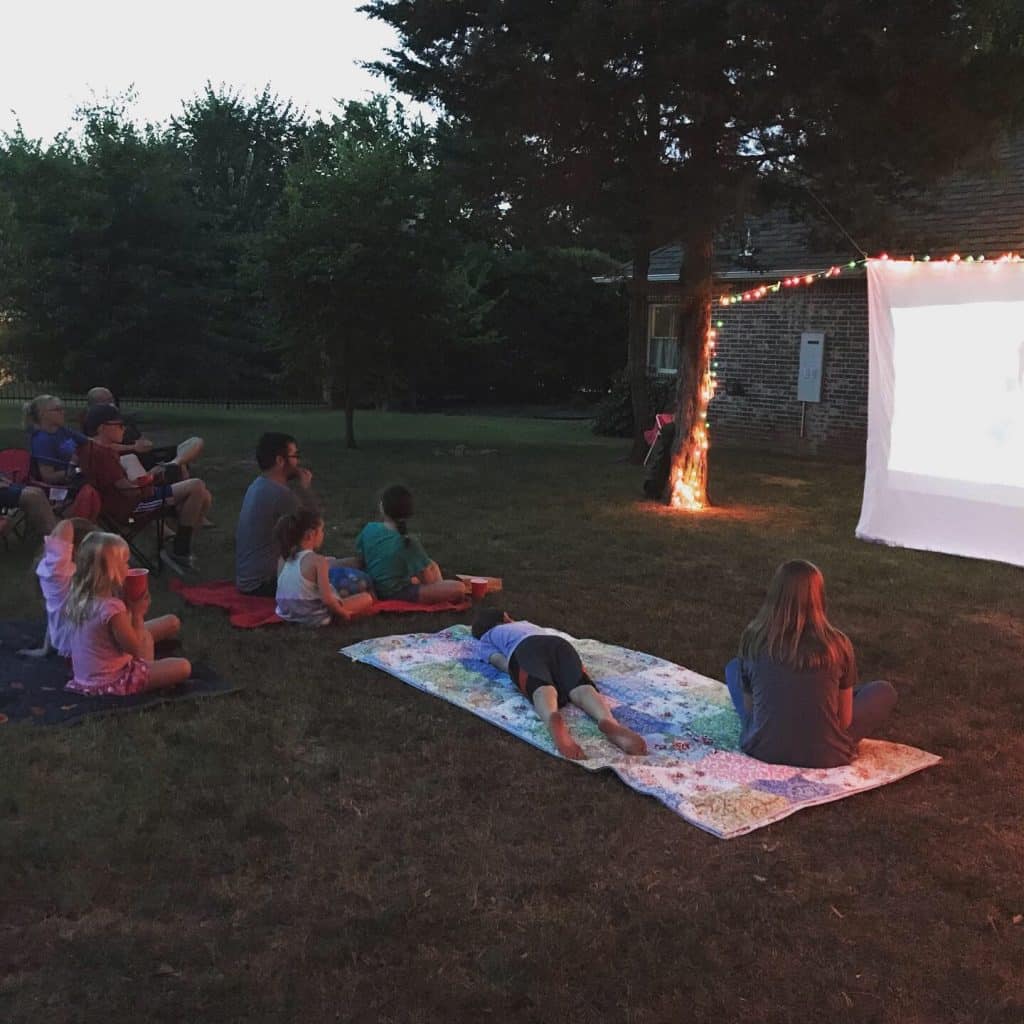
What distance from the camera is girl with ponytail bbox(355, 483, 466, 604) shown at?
654cm

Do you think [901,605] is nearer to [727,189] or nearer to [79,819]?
[727,189]

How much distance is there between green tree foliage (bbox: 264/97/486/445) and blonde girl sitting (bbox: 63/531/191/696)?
462 inches

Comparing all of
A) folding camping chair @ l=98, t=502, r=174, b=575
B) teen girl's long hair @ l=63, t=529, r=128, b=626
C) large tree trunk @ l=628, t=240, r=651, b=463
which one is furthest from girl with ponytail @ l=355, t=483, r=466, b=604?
large tree trunk @ l=628, t=240, r=651, b=463

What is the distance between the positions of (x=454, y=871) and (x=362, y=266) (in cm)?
1375

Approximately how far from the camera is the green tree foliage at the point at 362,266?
15953 mm

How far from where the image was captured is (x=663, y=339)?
20.5 meters

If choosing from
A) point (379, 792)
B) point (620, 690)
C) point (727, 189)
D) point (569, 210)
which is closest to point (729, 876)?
point (379, 792)

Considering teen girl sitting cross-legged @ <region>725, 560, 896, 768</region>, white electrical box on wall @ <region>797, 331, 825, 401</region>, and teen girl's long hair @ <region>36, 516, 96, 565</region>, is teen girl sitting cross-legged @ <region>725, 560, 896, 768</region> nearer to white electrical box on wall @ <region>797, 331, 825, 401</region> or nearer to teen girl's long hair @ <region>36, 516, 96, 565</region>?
teen girl's long hair @ <region>36, 516, 96, 565</region>

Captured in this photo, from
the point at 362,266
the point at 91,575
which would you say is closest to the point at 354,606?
the point at 91,575

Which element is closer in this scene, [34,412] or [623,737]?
[623,737]

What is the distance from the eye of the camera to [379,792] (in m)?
3.93

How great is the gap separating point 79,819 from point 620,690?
2.58 metres

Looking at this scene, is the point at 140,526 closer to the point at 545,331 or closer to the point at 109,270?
the point at 109,270

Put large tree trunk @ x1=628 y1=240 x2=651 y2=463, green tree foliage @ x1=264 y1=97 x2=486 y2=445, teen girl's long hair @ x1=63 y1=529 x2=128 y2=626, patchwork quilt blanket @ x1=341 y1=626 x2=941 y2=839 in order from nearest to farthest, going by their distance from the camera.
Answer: patchwork quilt blanket @ x1=341 y1=626 x2=941 y2=839 < teen girl's long hair @ x1=63 y1=529 x2=128 y2=626 < large tree trunk @ x1=628 y1=240 x2=651 y2=463 < green tree foliage @ x1=264 y1=97 x2=486 y2=445
